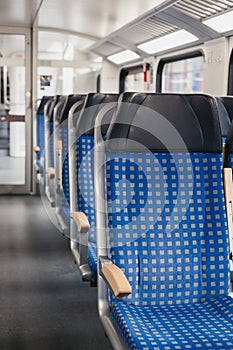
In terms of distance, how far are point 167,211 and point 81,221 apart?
73cm

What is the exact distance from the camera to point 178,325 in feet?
7.09

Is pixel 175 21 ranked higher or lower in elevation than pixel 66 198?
higher

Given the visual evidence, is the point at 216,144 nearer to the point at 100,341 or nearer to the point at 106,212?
the point at 106,212

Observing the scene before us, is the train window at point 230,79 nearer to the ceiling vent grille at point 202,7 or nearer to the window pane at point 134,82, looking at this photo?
the ceiling vent grille at point 202,7

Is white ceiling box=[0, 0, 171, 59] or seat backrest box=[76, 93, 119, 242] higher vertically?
white ceiling box=[0, 0, 171, 59]

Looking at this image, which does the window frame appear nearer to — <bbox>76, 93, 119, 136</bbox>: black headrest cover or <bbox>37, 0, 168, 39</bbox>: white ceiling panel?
<bbox>37, 0, 168, 39</bbox>: white ceiling panel

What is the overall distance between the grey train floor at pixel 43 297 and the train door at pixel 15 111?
6.83 ft

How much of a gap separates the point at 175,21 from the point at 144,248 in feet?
10.1

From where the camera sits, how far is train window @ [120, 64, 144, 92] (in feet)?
24.3

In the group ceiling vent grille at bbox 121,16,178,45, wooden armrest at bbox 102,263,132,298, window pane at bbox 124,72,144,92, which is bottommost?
wooden armrest at bbox 102,263,132,298

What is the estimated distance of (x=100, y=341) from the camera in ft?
10.5

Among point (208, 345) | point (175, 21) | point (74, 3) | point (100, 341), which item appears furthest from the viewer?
point (74, 3)

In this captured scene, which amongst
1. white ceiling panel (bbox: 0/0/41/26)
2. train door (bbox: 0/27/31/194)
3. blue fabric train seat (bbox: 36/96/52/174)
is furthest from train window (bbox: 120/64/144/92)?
white ceiling panel (bbox: 0/0/41/26)

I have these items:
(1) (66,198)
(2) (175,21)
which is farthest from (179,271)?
(2) (175,21)
